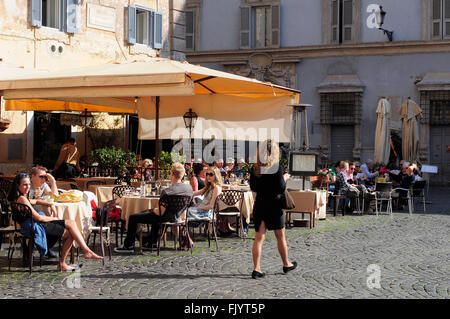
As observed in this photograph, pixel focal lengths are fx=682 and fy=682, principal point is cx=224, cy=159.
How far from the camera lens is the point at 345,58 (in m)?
26.8

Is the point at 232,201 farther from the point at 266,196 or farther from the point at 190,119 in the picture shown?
the point at 266,196

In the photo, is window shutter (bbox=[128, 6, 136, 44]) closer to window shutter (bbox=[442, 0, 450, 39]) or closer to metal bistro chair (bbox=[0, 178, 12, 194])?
metal bistro chair (bbox=[0, 178, 12, 194])

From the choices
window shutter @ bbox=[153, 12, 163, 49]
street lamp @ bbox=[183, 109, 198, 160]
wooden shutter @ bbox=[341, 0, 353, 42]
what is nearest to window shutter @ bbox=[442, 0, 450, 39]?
wooden shutter @ bbox=[341, 0, 353, 42]

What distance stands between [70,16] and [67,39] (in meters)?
0.59

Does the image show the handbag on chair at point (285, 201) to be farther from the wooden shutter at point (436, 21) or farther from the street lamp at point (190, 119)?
the wooden shutter at point (436, 21)

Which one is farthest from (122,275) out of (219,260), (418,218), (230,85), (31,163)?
(31,163)

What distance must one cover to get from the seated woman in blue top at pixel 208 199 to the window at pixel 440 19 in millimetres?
18538

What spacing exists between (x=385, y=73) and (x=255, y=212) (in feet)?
66.0

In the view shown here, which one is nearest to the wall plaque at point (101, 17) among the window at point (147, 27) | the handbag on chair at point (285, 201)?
the window at point (147, 27)

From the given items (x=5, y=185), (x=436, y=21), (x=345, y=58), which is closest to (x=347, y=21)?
(x=345, y=58)

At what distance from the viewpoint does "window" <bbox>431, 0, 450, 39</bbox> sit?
25.6 meters

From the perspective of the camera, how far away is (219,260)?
8344 mm
